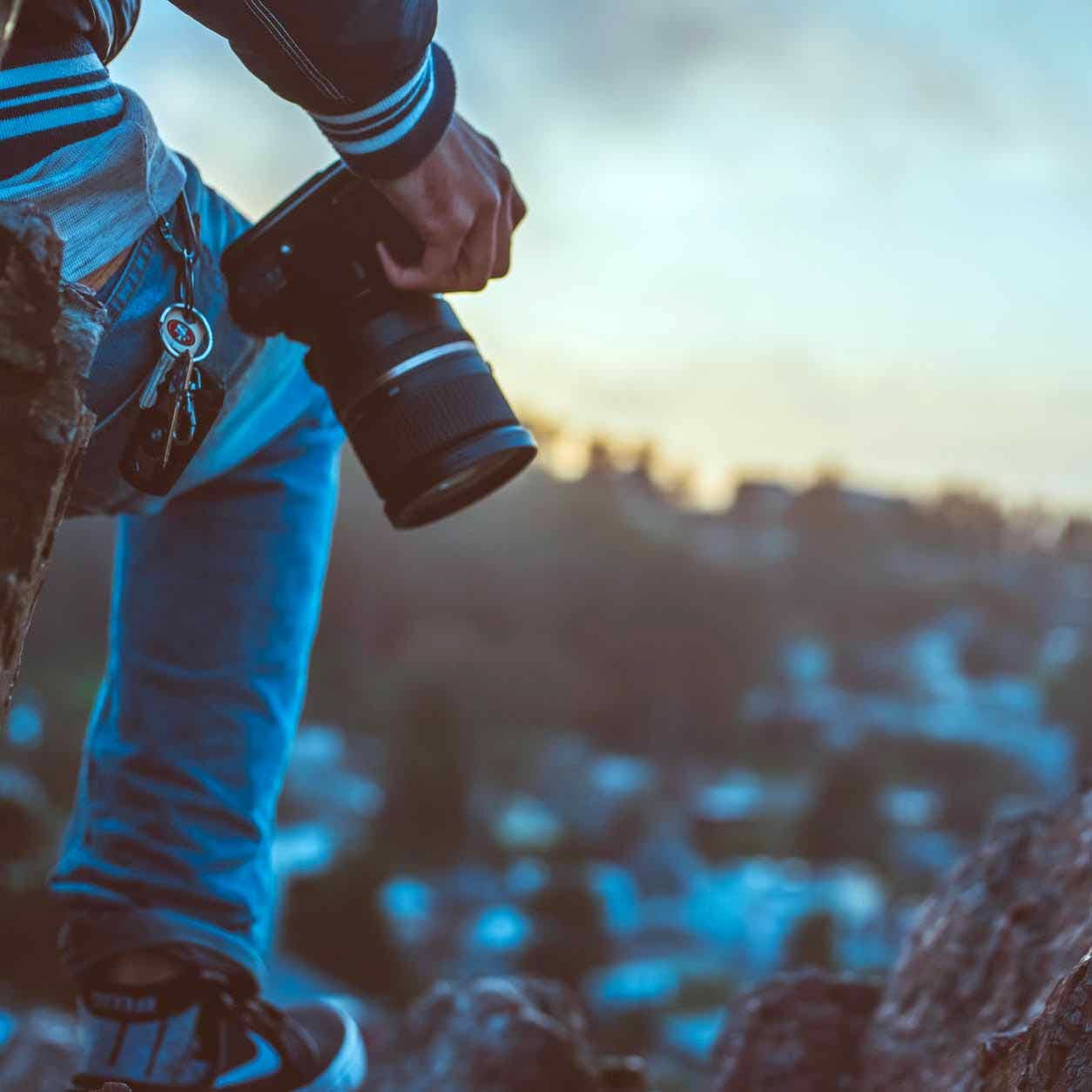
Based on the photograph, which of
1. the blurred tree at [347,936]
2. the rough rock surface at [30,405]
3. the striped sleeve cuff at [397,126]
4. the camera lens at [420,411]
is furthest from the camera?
the blurred tree at [347,936]

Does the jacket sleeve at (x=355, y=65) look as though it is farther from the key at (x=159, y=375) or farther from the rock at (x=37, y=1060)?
the rock at (x=37, y=1060)

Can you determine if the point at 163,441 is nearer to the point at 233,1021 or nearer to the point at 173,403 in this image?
the point at 173,403

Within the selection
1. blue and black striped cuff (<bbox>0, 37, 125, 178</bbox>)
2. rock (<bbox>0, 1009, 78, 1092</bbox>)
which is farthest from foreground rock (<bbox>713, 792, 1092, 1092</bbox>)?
blue and black striped cuff (<bbox>0, 37, 125, 178</bbox>)

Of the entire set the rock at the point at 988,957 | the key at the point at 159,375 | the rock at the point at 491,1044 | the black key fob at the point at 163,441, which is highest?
the key at the point at 159,375

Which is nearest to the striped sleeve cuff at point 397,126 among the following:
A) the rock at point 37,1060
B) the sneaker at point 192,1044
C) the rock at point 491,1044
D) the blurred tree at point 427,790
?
the sneaker at point 192,1044

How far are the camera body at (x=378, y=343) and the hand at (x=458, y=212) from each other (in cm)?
3

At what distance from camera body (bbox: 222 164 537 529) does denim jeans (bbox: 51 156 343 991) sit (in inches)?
2.2

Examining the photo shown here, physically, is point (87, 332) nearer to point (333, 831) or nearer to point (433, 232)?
point (433, 232)

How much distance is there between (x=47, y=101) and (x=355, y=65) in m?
0.22

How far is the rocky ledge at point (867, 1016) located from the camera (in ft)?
4.53

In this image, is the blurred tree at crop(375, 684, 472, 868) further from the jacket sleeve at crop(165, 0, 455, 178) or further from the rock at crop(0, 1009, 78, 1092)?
the jacket sleeve at crop(165, 0, 455, 178)

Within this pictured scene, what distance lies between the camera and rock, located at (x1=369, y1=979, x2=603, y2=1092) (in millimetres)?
1684

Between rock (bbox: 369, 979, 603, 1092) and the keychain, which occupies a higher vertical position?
the keychain

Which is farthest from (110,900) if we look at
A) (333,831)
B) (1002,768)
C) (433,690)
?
(1002,768)
